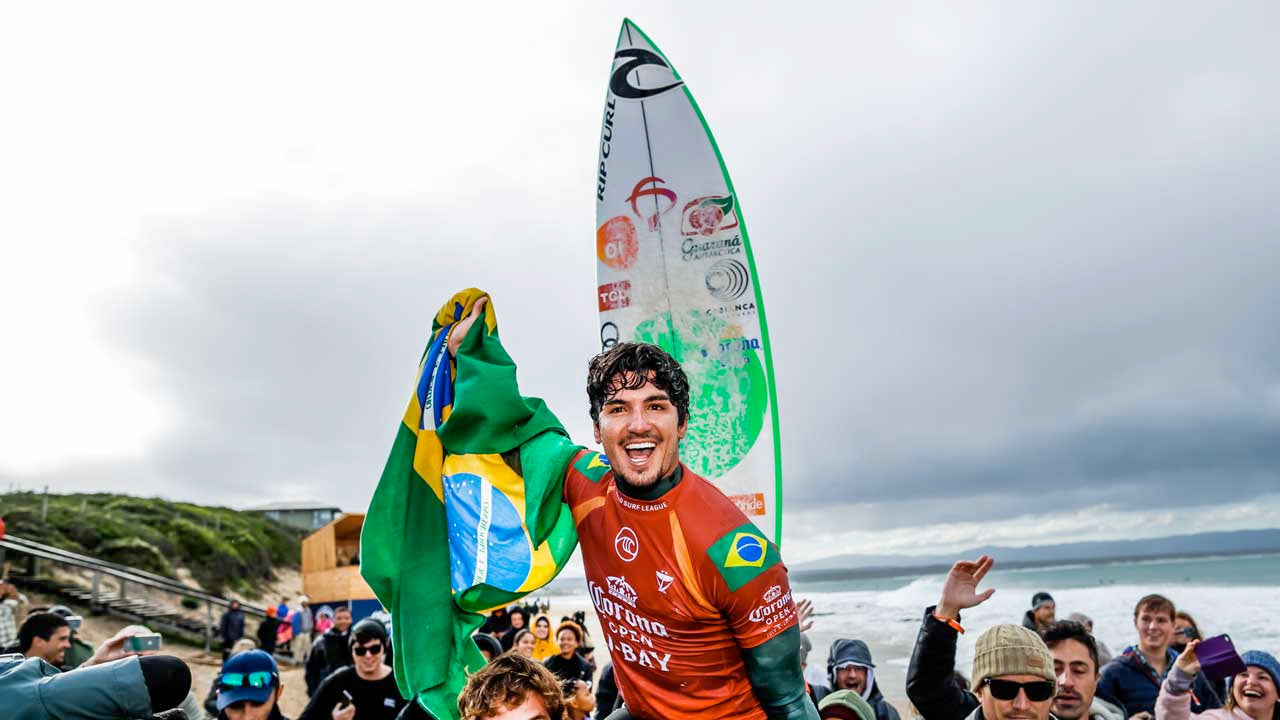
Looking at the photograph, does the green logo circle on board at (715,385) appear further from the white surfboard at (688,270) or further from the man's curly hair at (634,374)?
the man's curly hair at (634,374)

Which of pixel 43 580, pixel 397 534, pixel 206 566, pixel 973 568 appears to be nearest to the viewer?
pixel 973 568

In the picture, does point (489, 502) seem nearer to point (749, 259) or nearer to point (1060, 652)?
point (749, 259)

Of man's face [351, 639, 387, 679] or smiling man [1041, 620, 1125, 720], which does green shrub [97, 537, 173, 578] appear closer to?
man's face [351, 639, 387, 679]

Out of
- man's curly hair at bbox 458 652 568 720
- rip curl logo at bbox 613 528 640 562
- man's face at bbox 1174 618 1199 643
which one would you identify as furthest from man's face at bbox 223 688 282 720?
man's face at bbox 1174 618 1199 643

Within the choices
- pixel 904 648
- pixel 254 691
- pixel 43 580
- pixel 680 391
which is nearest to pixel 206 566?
pixel 43 580

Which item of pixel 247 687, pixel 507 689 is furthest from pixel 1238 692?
pixel 247 687

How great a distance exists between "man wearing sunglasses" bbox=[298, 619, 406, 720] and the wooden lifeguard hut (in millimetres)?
12621

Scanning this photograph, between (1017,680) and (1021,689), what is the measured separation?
3cm

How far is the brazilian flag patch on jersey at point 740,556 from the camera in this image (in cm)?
266

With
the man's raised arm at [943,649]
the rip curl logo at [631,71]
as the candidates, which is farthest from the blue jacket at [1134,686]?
the rip curl logo at [631,71]

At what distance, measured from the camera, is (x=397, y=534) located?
3.53m

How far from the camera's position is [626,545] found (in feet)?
9.52

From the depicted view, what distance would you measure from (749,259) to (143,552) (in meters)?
28.8

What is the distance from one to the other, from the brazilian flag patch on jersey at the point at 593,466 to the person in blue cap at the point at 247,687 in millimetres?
1887
